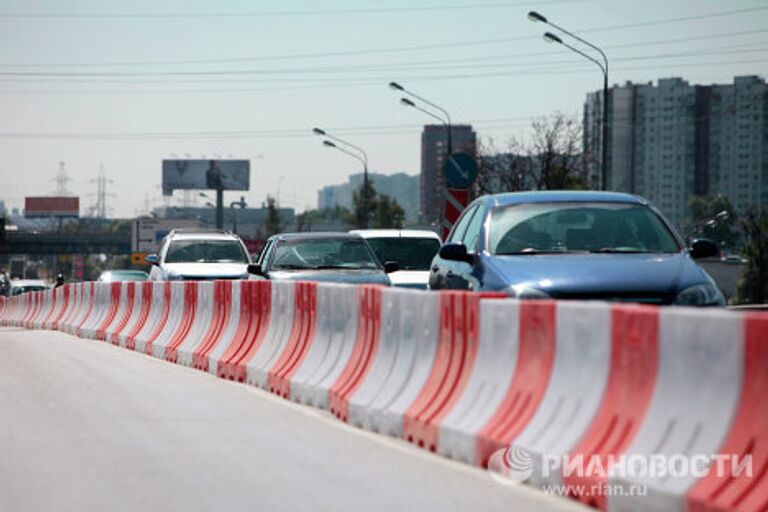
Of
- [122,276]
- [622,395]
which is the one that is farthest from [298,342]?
[122,276]

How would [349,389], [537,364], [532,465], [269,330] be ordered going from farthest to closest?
[269,330]
[349,389]
[537,364]
[532,465]

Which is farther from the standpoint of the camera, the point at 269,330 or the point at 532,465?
the point at 269,330

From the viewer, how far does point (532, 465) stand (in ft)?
27.4

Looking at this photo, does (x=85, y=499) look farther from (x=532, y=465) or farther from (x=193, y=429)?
(x=193, y=429)

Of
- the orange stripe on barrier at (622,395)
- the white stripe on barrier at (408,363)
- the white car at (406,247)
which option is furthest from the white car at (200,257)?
the orange stripe on barrier at (622,395)

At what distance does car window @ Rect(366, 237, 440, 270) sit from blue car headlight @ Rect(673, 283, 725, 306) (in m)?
12.8

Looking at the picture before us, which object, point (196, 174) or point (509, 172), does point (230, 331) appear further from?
point (196, 174)

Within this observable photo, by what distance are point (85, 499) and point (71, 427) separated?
325 cm

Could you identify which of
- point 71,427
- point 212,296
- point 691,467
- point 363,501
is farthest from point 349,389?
point 212,296

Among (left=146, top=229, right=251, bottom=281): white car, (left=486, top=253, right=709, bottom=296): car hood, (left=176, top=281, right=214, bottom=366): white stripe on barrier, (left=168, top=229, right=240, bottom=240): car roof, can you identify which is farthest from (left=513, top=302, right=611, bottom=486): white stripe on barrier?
(left=168, top=229, right=240, bottom=240): car roof

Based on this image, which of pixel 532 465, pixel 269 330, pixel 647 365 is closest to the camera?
pixel 647 365

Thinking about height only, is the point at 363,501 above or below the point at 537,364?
below

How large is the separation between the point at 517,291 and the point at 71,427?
348 cm

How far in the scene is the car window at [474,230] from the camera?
48.1 feet
